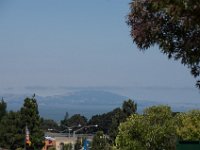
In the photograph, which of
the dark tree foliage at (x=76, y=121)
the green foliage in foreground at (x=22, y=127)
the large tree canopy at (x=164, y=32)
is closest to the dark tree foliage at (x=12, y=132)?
the green foliage in foreground at (x=22, y=127)

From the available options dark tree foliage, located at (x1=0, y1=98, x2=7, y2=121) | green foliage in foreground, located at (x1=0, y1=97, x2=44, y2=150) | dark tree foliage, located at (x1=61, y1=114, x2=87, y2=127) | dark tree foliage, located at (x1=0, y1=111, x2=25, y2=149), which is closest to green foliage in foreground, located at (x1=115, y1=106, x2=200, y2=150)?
green foliage in foreground, located at (x1=0, y1=97, x2=44, y2=150)

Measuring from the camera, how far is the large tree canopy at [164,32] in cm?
945

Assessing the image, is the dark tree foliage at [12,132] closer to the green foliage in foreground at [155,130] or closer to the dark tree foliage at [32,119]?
the dark tree foliage at [32,119]

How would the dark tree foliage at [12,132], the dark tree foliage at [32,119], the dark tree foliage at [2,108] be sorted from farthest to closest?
the dark tree foliage at [2,108] → the dark tree foliage at [12,132] → the dark tree foliage at [32,119]

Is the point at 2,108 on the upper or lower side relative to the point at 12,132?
upper

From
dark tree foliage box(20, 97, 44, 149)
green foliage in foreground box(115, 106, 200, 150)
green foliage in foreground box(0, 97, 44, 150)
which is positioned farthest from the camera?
green foliage in foreground box(0, 97, 44, 150)

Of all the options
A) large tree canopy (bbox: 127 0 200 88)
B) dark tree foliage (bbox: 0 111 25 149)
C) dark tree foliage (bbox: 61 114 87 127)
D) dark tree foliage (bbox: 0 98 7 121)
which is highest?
dark tree foliage (bbox: 61 114 87 127)

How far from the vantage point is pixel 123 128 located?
4219 centimetres

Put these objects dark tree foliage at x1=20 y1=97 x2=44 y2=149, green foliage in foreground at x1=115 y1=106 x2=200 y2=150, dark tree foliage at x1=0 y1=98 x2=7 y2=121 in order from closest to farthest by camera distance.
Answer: green foliage in foreground at x1=115 y1=106 x2=200 y2=150
dark tree foliage at x1=20 y1=97 x2=44 y2=149
dark tree foliage at x1=0 y1=98 x2=7 y2=121

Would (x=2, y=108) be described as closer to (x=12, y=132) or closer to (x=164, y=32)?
(x=12, y=132)

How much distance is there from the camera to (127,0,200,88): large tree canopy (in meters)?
9.45

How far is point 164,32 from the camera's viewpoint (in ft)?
32.6

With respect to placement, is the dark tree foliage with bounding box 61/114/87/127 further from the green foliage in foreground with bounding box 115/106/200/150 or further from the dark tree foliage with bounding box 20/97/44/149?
the green foliage in foreground with bounding box 115/106/200/150

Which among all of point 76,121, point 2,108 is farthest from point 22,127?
point 76,121
